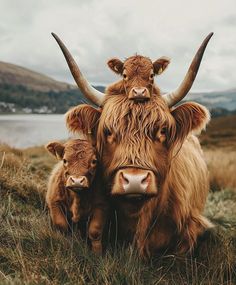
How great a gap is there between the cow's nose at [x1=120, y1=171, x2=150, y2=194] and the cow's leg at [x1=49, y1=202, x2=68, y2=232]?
3.44ft

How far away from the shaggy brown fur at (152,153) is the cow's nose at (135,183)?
218mm

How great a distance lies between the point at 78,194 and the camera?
4.60 meters

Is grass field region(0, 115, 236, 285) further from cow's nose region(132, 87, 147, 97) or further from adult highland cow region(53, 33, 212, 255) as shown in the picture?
cow's nose region(132, 87, 147, 97)

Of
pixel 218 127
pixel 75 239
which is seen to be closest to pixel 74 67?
pixel 75 239

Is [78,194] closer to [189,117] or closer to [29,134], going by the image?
[189,117]

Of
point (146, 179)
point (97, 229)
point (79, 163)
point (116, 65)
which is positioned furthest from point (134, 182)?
point (116, 65)

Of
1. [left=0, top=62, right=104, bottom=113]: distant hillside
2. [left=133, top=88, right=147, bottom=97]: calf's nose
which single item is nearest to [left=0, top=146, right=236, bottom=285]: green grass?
Result: [left=133, top=88, right=147, bottom=97]: calf's nose

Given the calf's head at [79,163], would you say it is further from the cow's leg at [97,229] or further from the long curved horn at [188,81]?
the long curved horn at [188,81]

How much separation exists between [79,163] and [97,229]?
2.06ft

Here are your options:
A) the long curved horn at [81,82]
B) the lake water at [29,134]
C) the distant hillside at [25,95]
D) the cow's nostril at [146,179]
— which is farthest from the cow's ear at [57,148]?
the distant hillside at [25,95]

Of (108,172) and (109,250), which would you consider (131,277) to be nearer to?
(109,250)

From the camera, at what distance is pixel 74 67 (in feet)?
16.0

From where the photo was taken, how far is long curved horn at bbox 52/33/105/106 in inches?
188

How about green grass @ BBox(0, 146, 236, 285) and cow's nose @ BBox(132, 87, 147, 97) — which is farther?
cow's nose @ BBox(132, 87, 147, 97)
